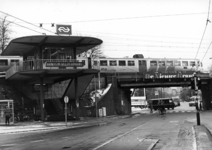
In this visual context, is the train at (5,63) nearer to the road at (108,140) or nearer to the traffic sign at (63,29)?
the traffic sign at (63,29)

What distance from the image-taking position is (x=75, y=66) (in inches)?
1406

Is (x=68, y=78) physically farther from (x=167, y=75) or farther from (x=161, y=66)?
(x=161, y=66)

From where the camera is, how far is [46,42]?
36531 mm

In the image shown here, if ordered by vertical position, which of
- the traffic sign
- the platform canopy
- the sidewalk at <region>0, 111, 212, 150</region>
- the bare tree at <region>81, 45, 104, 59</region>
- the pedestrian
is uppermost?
the bare tree at <region>81, 45, 104, 59</region>

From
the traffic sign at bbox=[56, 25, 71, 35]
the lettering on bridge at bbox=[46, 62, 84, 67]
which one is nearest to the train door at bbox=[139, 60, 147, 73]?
the lettering on bridge at bbox=[46, 62, 84, 67]

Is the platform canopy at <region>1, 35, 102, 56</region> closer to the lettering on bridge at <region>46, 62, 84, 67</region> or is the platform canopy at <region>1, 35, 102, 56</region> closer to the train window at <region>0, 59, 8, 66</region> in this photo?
the lettering on bridge at <region>46, 62, 84, 67</region>

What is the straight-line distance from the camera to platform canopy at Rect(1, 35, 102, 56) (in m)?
34.4

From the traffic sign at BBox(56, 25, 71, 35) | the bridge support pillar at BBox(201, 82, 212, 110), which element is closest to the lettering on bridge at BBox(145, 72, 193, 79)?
the bridge support pillar at BBox(201, 82, 212, 110)

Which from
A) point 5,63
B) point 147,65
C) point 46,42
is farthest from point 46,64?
point 147,65

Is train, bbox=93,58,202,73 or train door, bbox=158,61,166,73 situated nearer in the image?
train, bbox=93,58,202,73

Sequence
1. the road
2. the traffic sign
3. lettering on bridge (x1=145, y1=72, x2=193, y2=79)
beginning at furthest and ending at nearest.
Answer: lettering on bridge (x1=145, y1=72, x2=193, y2=79) < the traffic sign < the road

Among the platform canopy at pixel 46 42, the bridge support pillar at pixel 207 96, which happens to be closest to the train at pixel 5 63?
the platform canopy at pixel 46 42

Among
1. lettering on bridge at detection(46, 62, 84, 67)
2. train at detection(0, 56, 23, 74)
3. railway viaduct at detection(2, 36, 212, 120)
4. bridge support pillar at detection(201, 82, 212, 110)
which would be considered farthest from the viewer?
bridge support pillar at detection(201, 82, 212, 110)

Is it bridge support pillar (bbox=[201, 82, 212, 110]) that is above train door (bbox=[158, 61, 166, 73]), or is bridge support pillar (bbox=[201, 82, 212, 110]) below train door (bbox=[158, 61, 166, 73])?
below
